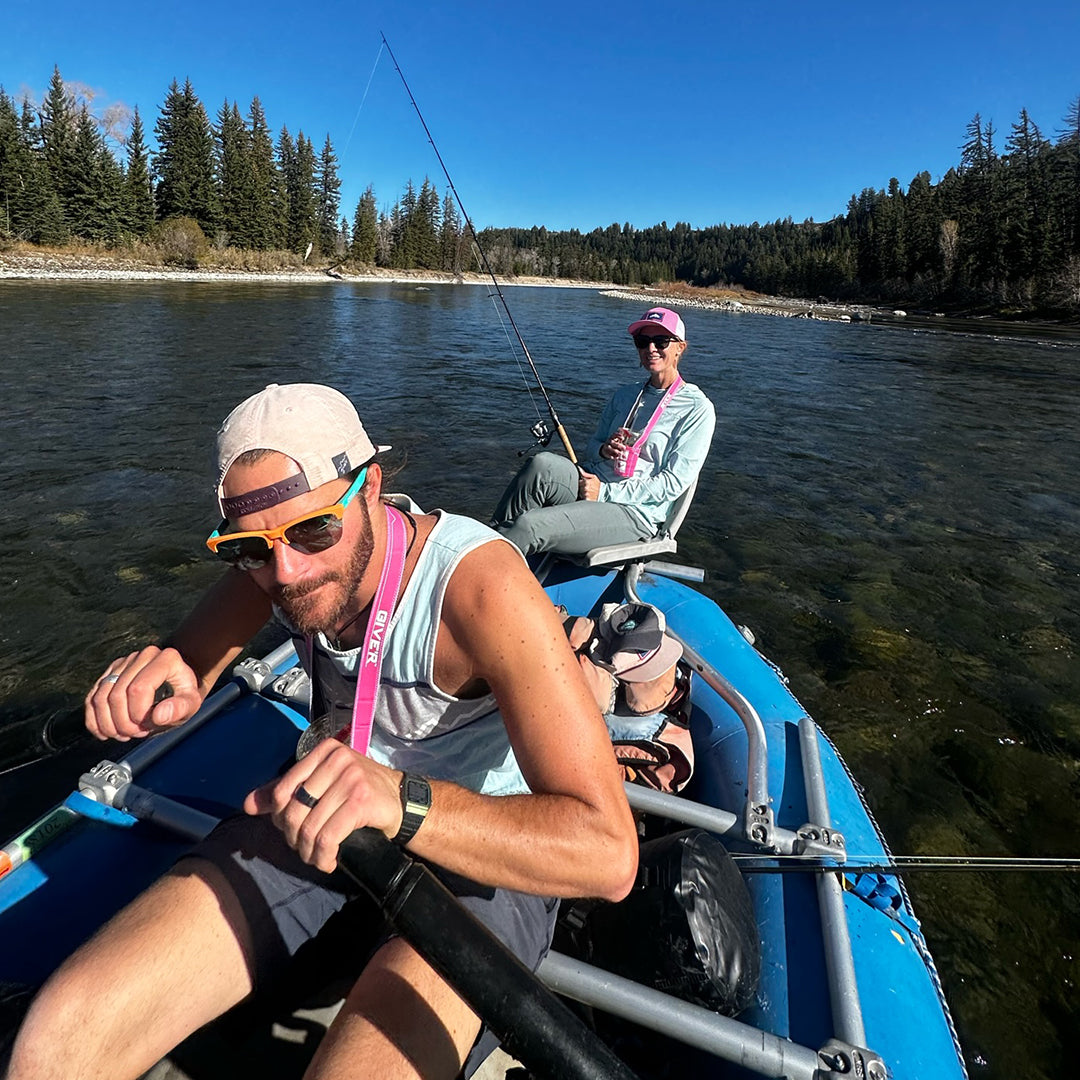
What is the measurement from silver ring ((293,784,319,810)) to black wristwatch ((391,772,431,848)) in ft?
0.56

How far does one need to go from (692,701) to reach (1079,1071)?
82.2 inches

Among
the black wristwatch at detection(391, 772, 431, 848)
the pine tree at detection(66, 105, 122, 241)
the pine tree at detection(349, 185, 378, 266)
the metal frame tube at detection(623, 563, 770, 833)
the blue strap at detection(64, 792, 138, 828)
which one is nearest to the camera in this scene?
the black wristwatch at detection(391, 772, 431, 848)

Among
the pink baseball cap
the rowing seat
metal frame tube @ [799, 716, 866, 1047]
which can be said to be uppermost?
the pink baseball cap

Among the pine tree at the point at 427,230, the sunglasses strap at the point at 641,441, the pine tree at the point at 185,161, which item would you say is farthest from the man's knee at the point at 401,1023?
the pine tree at the point at 427,230

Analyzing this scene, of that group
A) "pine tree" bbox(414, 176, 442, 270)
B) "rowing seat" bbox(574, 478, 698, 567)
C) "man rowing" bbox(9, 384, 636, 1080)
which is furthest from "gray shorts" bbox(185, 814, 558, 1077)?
"pine tree" bbox(414, 176, 442, 270)

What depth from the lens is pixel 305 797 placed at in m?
1.28

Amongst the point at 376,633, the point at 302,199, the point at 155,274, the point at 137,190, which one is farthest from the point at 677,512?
the point at 302,199

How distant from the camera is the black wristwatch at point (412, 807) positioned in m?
1.33

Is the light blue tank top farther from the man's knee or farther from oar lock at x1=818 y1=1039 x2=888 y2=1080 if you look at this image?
oar lock at x1=818 y1=1039 x2=888 y2=1080

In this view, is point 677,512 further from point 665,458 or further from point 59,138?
point 59,138

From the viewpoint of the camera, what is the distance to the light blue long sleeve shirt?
4875 mm

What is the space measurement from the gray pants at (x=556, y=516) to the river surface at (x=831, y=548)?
199cm

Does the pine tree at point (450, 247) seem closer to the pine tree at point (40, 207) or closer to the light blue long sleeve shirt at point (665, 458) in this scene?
the pine tree at point (40, 207)

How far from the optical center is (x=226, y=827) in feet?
5.95
